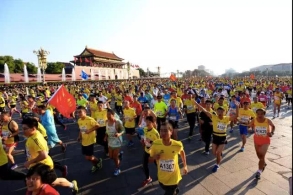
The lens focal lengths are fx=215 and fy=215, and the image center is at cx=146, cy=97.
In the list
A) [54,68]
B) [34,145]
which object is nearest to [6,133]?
[34,145]

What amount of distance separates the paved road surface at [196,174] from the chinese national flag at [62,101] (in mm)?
1398

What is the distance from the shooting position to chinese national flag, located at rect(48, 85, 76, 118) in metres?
7.03

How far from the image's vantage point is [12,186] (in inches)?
198

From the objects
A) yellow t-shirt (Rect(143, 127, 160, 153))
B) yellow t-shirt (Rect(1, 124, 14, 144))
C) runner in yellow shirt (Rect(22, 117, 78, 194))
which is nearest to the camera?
runner in yellow shirt (Rect(22, 117, 78, 194))

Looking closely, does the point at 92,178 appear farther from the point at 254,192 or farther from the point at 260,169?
the point at 260,169

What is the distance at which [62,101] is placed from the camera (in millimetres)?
7176

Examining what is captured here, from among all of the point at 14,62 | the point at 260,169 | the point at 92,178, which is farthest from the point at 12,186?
the point at 14,62

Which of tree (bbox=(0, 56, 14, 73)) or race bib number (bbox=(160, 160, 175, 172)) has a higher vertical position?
tree (bbox=(0, 56, 14, 73))

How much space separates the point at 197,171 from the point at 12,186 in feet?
14.7

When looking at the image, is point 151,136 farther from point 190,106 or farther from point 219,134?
point 190,106

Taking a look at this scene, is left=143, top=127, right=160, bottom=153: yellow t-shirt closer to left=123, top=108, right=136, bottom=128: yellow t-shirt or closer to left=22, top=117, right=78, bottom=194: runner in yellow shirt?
left=22, top=117, right=78, bottom=194: runner in yellow shirt

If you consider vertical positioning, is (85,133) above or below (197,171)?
above

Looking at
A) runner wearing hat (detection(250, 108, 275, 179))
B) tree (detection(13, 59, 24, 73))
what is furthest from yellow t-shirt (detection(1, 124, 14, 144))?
tree (detection(13, 59, 24, 73))

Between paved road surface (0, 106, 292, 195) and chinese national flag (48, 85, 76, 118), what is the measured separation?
55.1 inches
